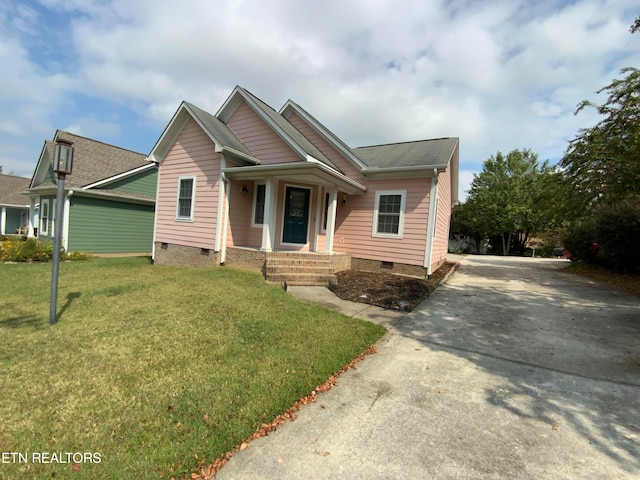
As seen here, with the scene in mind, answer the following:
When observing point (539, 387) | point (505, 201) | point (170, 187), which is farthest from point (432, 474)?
point (505, 201)

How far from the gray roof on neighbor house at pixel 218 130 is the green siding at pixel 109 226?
7.60 metres

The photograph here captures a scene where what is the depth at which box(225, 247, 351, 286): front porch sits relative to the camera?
811 cm

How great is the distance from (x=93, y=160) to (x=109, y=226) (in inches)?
166

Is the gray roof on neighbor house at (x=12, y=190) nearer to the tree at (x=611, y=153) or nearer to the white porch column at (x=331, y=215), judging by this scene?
the white porch column at (x=331, y=215)

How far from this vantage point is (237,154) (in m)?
9.47

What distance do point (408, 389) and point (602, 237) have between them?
13.5 metres

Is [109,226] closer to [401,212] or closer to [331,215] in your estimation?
[331,215]

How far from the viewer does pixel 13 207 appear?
23688mm

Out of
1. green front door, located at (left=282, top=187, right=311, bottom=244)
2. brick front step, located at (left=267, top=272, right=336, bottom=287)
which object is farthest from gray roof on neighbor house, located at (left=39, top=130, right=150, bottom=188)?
brick front step, located at (left=267, top=272, right=336, bottom=287)

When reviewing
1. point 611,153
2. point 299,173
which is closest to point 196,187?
point 299,173

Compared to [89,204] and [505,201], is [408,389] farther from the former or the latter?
[505,201]

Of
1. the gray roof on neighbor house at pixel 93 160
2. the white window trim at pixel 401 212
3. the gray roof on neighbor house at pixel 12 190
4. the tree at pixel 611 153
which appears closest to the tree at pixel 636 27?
the tree at pixel 611 153

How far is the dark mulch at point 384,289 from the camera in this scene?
6.78 m

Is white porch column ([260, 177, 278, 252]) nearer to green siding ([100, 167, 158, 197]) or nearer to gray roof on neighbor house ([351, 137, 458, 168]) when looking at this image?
gray roof on neighbor house ([351, 137, 458, 168])
